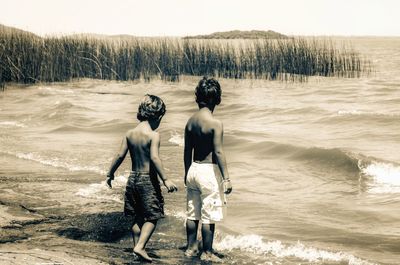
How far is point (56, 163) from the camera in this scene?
29.6 feet

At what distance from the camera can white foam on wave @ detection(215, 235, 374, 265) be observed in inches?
191

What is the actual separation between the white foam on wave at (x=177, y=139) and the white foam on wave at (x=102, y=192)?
4.53 m

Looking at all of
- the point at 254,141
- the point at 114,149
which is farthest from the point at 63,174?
the point at 254,141

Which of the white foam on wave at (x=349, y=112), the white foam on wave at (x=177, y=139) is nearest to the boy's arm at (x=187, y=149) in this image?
the white foam on wave at (x=177, y=139)

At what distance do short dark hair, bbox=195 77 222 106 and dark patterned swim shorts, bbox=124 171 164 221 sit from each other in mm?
699

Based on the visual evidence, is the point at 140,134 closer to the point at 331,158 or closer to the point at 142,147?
the point at 142,147

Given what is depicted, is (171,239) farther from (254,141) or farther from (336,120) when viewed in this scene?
(336,120)

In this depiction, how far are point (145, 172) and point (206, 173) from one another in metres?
0.45

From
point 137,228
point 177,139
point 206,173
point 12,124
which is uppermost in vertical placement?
point 206,173

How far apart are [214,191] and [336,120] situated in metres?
11.7

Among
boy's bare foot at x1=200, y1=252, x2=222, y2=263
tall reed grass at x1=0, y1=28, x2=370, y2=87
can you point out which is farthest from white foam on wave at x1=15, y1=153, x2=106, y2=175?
tall reed grass at x1=0, y1=28, x2=370, y2=87

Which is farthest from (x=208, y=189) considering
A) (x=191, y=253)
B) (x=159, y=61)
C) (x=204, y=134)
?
(x=159, y=61)

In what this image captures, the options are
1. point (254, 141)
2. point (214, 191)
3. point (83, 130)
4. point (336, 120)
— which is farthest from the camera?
point (336, 120)

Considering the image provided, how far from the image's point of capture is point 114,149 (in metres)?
11.1
